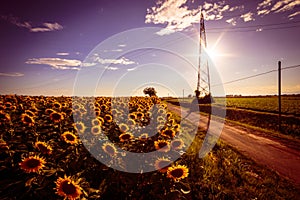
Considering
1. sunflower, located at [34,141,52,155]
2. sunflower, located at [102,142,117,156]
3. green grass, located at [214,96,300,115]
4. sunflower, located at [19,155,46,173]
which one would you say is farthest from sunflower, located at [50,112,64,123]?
green grass, located at [214,96,300,115]

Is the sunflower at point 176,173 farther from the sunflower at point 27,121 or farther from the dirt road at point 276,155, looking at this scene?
the dirt road at point 276,155

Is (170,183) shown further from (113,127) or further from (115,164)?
(113,127)

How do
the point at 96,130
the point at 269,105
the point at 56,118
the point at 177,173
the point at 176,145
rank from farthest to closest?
the point at 269,105, the point at 96,130, the point at 56,118, the point at 176,145, the point at 177,173

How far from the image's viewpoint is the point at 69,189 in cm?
246

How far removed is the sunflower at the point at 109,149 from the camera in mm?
4010

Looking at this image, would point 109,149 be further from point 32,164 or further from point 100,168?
point 32,164

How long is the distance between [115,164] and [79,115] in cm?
286

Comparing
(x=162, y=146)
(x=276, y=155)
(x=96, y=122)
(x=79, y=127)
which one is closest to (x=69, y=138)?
(x=79, y=127)

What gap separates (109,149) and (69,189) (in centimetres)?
162

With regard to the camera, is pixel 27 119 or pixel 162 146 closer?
pixel 162 146

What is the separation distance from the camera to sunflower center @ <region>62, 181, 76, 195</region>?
2441 mm

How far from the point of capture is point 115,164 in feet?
12.7

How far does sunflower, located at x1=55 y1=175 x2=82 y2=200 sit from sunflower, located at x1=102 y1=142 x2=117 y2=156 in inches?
58.0

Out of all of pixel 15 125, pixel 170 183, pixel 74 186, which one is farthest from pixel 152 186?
pixel 15 125
